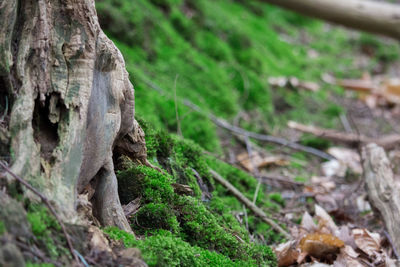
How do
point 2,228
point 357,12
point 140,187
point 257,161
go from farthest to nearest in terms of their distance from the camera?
point 357,12
point 257,161
point 140,187
point 2,228

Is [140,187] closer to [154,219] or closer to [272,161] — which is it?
[154,219]

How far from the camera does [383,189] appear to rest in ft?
10.9

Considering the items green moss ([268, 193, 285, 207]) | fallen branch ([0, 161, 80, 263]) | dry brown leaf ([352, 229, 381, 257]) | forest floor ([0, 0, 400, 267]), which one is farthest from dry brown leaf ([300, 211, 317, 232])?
fallen branch ([0, 161, 80, 263])

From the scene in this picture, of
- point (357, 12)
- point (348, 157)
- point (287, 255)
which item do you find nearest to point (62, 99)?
point (287, 255)

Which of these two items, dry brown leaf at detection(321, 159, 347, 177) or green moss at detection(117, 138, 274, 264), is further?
dry brown leaf at detection(321, 159, 347, 177)

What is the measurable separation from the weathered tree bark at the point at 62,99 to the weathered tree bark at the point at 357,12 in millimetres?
5698

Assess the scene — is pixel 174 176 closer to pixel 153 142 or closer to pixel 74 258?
pixel 153 142

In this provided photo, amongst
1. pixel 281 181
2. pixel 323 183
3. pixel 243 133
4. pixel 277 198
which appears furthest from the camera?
pixel 243 133

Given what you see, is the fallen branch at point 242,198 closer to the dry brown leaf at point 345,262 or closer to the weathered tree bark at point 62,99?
the dry brown leaf at point 345,262

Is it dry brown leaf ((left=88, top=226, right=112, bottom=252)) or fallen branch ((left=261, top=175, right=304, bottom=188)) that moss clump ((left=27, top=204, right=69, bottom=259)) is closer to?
dry brown leaf ((left=88, top=226, right=112, bottom=252))

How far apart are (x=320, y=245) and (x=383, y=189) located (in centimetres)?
87

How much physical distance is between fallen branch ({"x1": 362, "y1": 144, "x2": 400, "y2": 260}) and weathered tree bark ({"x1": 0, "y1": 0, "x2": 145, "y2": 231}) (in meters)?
2.04

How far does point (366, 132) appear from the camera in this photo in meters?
6.20

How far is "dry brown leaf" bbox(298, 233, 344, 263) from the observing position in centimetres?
278
